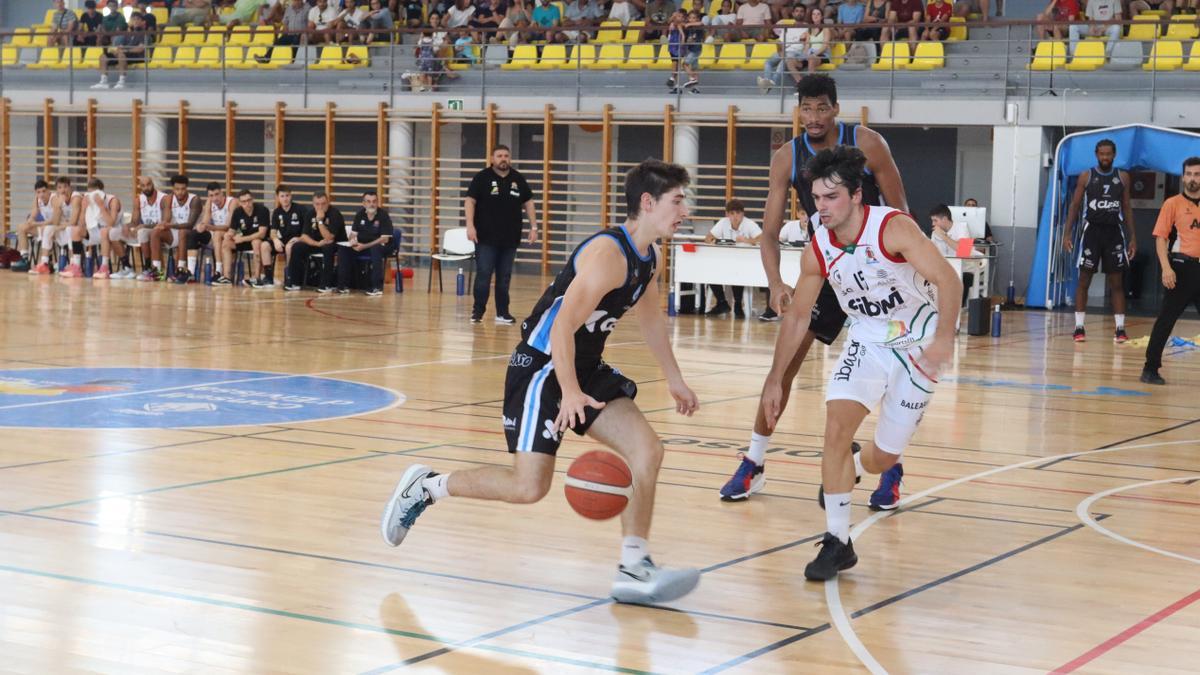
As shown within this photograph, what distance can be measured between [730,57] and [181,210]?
28.4ft

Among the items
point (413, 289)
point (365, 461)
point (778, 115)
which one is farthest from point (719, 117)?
point (365, 461)

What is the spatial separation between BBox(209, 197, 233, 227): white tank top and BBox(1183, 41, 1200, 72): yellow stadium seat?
43.5ft

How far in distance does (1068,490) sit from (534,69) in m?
18.5

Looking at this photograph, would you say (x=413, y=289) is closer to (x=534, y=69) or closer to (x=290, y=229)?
(x=290, y=229)

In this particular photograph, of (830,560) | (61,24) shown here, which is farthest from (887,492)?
(61,24)

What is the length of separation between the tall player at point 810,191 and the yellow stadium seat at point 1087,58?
1474cm

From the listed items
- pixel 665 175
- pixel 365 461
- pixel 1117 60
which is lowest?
pixel 365 461

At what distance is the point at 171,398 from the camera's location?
9.55m

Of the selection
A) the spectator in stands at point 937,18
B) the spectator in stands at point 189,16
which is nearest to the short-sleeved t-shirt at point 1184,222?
the spectator in stands at point 937,18

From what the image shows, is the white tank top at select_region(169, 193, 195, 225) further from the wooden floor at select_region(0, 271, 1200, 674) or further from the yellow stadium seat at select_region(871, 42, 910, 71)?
the wooden floor at select_region(0, 271, 1200, 674)

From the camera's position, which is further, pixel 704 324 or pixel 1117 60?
pixel 1117 60

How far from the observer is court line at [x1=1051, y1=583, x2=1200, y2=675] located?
163 inches

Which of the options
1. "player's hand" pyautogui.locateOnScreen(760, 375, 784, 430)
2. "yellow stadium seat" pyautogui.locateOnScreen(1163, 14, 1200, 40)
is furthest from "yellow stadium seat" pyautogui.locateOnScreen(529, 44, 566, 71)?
"player's hand" pyautogui.locateOnScreen(760, 375, 784, 430)

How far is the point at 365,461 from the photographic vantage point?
24.4ft
